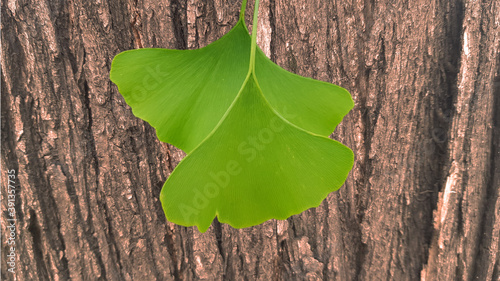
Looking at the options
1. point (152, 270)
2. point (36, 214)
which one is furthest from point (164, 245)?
point (36, 214)

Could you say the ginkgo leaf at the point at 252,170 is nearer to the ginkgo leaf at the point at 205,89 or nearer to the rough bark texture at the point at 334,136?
the ginkgo leaf at the point at 205,89

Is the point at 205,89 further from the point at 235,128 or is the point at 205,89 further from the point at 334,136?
the point at 334,136

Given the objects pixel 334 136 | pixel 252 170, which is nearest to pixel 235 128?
pixel 252 170

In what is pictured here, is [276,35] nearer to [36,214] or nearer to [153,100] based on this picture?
[153,100]

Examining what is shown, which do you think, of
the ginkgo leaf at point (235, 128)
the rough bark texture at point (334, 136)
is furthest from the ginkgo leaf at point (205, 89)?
the rough bark texture at point (334, 136)

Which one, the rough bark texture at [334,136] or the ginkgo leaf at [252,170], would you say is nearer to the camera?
the ginkgo leaf at [252,170]
